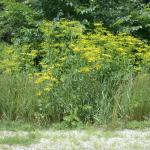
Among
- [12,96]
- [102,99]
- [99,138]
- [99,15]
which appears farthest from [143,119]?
[99,15]

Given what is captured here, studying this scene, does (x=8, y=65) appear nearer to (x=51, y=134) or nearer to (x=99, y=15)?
(x=51, y=134)

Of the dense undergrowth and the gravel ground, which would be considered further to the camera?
the dense undergrowth

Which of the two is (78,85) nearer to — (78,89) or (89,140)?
(78,89)

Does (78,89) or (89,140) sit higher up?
(78,89)

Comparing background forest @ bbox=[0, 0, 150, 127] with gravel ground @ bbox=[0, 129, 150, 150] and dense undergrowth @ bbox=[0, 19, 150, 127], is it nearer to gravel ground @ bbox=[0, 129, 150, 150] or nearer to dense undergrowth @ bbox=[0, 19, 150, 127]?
dense undergrowth @ bbox=[0, 19, 150, 127]

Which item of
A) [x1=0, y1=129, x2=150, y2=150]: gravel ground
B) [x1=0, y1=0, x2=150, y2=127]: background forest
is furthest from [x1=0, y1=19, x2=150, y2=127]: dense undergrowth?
[x1=0, y1=129, x2=150, y2=150]: gravel ground

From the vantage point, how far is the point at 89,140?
285 inches

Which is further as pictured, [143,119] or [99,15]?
[99,15]

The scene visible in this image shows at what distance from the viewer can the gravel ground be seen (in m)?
6.91

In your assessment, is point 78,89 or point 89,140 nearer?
point 89,140

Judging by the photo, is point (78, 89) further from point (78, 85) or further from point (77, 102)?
point (77, 102)

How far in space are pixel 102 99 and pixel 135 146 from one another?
152 cm

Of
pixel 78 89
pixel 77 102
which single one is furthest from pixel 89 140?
pixel 78 89

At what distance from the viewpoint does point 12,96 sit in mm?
8609
